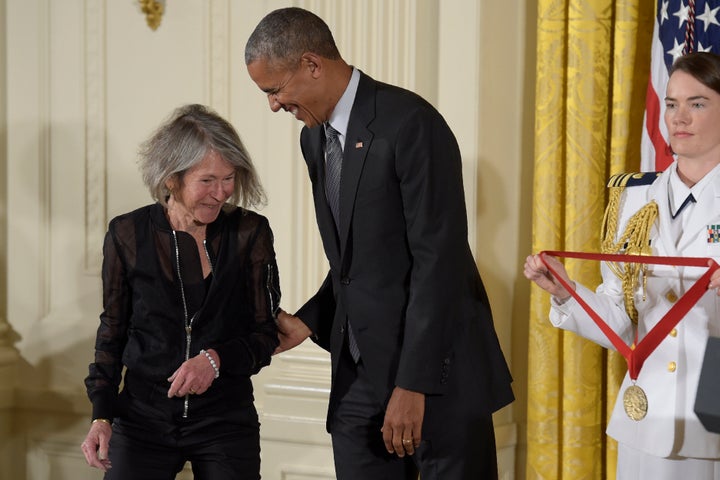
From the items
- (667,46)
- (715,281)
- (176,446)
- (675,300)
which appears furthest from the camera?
(667,46)

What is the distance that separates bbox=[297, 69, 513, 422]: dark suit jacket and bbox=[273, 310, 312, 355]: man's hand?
26 cm

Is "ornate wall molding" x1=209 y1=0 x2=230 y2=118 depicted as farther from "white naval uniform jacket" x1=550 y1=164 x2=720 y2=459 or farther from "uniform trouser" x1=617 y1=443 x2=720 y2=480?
"uniform trouser" x1=617 y1=443 x2=720 y2=480

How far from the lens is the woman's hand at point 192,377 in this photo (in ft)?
8.31

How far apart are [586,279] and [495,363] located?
3.51 feet

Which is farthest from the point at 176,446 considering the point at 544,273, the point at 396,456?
the point at 544,273

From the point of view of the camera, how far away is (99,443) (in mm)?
2596

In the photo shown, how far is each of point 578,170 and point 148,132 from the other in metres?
2.00

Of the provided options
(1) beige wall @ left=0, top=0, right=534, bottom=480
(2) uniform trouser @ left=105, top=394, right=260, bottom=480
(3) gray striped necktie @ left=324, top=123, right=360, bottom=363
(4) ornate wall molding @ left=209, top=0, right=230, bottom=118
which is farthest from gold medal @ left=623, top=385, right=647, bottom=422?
(4) ornate wall molding @ left=209, top=0, right=230, bottom=118

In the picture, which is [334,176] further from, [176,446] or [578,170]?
[578,170]

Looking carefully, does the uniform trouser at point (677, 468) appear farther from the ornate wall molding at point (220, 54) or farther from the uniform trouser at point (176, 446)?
the ornate wall molding at point (220, 54)

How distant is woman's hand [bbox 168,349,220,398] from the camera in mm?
2533

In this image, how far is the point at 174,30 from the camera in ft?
14.3

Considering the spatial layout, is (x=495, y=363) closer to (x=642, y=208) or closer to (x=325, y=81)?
(x=642, y=208)

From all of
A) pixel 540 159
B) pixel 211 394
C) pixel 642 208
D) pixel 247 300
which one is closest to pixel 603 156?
pixel 540 159
